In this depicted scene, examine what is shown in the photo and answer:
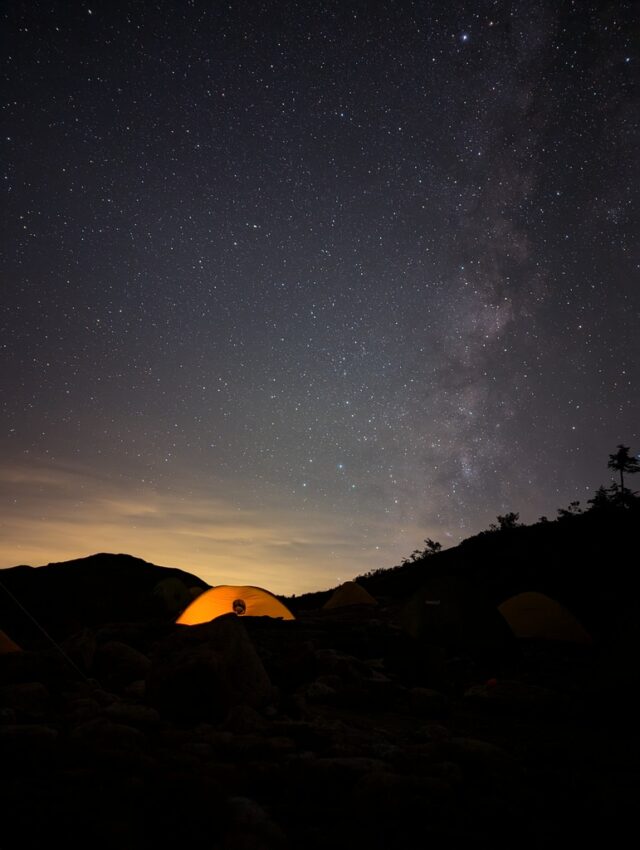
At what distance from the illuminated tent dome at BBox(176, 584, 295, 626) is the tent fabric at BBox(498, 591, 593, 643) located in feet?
21.4

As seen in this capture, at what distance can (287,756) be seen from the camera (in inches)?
174

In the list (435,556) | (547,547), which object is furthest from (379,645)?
(435,556)

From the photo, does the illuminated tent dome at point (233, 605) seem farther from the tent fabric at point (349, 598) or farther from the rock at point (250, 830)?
the rock at point (250, 830)

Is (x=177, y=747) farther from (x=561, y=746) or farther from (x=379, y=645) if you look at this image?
(x=379, y=645)

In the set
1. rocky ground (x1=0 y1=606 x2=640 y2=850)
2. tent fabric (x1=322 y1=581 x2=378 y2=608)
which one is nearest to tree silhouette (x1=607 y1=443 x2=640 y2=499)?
tent fabric (x1=322 y1=581 x2=378 y2=608)

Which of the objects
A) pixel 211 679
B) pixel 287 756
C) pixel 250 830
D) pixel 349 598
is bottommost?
pixel 250 830

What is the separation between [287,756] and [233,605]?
38.1ft

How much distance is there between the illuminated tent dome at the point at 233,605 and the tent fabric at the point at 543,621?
257 inches

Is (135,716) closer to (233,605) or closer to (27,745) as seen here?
(27,745)

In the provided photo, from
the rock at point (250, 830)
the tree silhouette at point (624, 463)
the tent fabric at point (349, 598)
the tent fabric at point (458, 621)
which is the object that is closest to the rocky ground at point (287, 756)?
the rock at point (250, 830)

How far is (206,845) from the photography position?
296cm

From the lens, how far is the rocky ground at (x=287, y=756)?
127 inches

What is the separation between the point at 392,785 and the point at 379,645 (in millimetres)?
8958

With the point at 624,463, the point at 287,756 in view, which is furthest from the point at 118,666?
the point at 624,463
